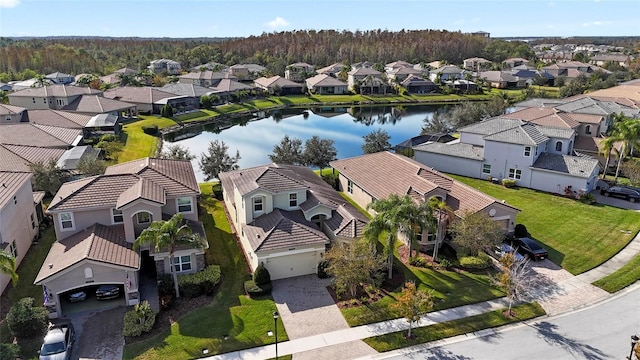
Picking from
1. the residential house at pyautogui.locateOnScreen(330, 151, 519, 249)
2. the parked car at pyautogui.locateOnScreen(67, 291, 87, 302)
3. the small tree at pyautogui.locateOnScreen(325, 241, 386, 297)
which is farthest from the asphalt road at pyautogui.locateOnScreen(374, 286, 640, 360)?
the parked car at pyautogui.locateOnScreen(67, 291, 87, 302)

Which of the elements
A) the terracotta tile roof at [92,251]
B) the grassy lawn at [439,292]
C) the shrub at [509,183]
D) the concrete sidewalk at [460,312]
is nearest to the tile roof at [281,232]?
the grassy lawn at [439,292]

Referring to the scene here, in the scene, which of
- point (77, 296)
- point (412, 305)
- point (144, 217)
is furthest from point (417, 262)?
point (77, 296)

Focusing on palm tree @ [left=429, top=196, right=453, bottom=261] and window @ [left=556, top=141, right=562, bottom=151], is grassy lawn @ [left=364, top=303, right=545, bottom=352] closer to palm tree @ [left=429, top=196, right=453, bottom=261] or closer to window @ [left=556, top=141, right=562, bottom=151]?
palm tree @ [left=429, top=196, right=453, bottom=261]

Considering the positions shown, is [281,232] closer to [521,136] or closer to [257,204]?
[257,204]

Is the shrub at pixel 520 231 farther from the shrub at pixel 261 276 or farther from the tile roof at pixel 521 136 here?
the shrub at pixel 261 276

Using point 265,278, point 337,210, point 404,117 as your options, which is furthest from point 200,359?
point 404,117

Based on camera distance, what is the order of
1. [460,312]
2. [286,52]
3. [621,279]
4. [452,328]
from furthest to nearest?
[286,52] → [621,279] → [460,312] → [452,328]
